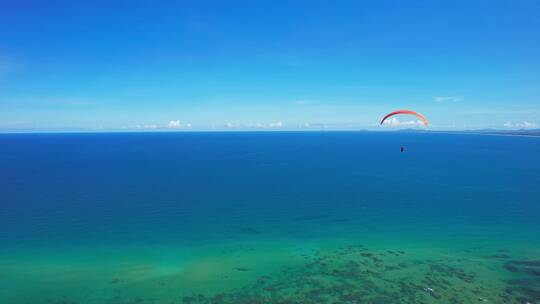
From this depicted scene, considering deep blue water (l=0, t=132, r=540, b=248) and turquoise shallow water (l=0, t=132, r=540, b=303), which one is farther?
deep blue water (l=0, t=132, r=540, b=248)

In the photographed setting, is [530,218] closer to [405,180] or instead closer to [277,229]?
[405,180]

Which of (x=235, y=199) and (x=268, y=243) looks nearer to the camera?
(x=268, y=243)

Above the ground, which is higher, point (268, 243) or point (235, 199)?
point (235, 199)

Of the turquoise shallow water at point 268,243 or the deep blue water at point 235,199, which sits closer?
the turquoise shallow water at point 268,243

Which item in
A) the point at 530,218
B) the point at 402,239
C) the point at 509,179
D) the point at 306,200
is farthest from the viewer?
the point at 509,179

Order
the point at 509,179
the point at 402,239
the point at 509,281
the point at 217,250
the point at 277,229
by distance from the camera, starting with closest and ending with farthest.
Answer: the point at 509,281 → the point at 217,250 → the point at 402,239 → the point at 277,229 → the point at 509,179

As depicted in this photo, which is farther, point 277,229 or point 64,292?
point 277,229

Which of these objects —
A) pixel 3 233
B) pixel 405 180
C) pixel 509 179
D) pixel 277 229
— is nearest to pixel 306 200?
pixel 277 229

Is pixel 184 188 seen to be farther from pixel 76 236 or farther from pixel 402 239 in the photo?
pixel 402 239

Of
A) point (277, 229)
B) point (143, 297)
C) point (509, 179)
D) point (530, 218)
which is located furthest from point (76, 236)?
point (509, 179)
